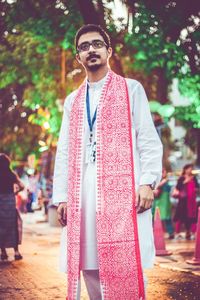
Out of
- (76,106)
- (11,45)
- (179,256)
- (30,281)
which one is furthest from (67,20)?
(76,106)

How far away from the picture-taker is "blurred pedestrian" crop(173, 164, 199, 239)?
14.9 metres

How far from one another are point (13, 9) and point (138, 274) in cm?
1375

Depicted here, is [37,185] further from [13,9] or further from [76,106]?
[76,106]

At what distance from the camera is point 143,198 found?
13.0 feet

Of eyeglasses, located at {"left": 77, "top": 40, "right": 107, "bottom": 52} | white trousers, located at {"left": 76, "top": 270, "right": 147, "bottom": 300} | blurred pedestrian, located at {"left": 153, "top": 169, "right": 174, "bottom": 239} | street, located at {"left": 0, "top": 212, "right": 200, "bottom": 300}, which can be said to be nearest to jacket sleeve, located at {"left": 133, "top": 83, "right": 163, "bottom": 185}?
eyeglasses, located at {"left": 77, "top": 40, "right": 107, "bottom": 52}

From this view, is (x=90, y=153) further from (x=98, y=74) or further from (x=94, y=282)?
(x=94, y=282)

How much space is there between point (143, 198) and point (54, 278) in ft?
13.8

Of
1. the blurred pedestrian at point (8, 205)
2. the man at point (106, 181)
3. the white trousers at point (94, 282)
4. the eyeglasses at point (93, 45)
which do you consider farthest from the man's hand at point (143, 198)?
the blurred pedestrian at point (8, 205)

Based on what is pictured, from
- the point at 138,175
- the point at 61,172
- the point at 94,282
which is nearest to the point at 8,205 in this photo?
the point at 61,172

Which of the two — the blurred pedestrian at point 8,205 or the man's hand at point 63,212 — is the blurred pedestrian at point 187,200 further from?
the man's hand at point 63,212

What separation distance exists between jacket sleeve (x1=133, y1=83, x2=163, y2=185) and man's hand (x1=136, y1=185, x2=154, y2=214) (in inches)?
1.6

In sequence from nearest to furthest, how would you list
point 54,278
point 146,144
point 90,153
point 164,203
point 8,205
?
1. point 146,144
2. point 90,153
3. point 54,278
4. point 8,205
5. point 164,203

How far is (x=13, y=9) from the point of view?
16656mm

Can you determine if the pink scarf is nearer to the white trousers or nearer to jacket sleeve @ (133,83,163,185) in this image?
jacket sleeve @ (133,83,163,185)
